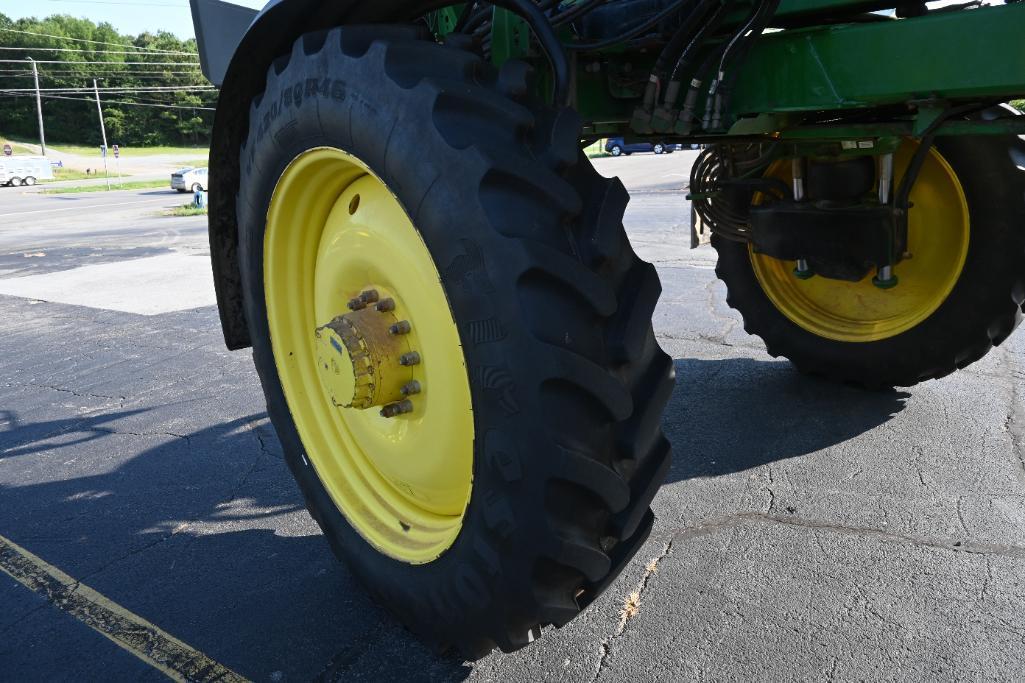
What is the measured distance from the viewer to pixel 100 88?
75000 mm

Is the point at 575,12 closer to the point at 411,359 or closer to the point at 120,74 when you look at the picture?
the point at 411,359

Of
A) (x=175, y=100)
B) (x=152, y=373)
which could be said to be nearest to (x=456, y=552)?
(x=152, y=373)

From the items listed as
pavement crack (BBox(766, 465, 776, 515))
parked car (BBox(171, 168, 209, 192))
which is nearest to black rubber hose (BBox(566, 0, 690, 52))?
pavement crack (BBox(766, 465, 776, 515))

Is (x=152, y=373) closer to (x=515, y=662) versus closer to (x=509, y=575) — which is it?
(x=515, y=662)

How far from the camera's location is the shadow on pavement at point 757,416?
11.3 feet

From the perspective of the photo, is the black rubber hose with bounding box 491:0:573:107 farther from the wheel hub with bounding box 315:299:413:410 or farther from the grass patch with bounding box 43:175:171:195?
the grass patch with bounding box 43:175:171:195

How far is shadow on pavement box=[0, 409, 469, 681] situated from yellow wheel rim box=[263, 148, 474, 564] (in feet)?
1.12

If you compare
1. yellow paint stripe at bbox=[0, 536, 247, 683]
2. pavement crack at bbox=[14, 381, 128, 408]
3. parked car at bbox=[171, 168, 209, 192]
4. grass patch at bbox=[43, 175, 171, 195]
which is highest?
parked car at bbox=[171, 168, 209, 192]

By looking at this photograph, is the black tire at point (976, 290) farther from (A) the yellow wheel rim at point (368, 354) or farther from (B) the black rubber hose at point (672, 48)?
(A) the yellow wheel rim at point (368, 354)

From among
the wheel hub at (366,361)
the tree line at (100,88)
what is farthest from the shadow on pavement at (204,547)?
the tree line at (100,88)

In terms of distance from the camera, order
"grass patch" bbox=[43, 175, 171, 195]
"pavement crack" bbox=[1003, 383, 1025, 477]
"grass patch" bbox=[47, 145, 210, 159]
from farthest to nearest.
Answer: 1. "grass patch" bbox=[47, 145, 210, 159]
2. "grass patch" bbox=[43, 175, 171, 195]
3. "pavement crack" bbox=[1003, 383, 1025, 477]

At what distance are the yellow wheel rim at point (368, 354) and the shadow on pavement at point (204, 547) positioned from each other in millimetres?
340

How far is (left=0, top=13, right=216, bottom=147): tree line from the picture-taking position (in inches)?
2798

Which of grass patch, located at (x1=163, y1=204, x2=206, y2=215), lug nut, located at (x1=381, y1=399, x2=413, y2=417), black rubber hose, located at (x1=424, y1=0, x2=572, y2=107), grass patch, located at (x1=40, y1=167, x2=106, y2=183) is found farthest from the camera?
grass patch, located at (x1=40, y1=167, x2=106, y2=183)
